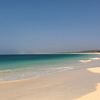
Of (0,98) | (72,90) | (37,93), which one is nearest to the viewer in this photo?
(0,98)

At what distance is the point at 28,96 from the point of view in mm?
7223

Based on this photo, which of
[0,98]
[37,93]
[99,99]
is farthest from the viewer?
[37,93]

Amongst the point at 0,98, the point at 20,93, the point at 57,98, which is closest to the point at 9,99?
the point at 0,98

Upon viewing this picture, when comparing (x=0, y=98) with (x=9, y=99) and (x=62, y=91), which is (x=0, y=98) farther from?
(x=62, y=91)

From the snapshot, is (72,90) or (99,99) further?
Answer: (72,90)

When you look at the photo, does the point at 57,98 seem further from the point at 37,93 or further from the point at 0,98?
the point at 0,98

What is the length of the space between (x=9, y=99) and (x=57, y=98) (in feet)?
5.09

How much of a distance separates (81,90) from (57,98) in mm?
1647

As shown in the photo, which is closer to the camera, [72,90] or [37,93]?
[37,93]

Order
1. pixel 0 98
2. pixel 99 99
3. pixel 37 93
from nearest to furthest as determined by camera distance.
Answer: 1. pixel 99 99
2. pixel 0 98
3. pixel 37 93

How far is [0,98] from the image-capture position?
23.2 feet

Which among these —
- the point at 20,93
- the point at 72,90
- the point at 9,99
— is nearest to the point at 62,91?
the point at 72,90

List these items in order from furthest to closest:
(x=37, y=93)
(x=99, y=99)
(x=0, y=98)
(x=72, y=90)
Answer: (x=72, y=90) → (x=37, y=93) → (x=0, y=98) → (x=99, y=99)

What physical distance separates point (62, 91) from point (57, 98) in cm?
107
